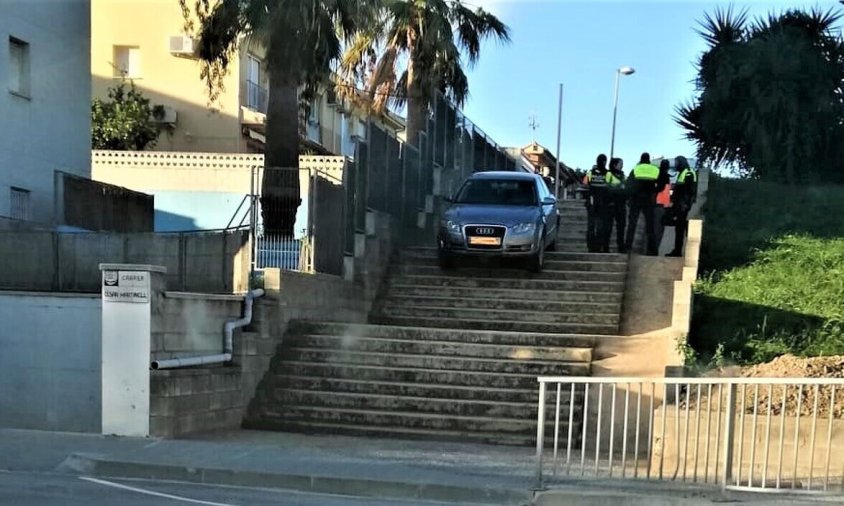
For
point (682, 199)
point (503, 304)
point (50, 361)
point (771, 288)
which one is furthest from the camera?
point (682, 199)

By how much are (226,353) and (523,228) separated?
564 cm

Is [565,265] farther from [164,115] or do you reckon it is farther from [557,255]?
[164,115]

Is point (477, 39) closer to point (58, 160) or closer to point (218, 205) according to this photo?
point (218, 205)

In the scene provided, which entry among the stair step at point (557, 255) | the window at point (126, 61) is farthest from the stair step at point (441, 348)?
the window at point (126, 61)

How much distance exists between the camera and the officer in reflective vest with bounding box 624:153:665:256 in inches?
592

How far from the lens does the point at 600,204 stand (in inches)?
614

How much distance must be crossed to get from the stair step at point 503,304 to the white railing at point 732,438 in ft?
15.8

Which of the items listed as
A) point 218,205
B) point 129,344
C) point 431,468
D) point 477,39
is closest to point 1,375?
point 129,344

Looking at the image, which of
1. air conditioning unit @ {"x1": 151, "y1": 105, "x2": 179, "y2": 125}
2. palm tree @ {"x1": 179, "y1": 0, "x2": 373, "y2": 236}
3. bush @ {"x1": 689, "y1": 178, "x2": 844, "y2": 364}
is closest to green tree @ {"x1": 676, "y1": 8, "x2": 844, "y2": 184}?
bush @ {"x1": 689, "y1": 178, "x2": 844, "y2": 364}

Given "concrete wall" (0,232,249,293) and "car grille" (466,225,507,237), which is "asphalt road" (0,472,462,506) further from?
"car grille" (466,225,507,237)

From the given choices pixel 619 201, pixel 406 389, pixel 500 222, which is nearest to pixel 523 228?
pixel 500 222

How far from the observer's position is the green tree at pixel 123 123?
25.5 metres

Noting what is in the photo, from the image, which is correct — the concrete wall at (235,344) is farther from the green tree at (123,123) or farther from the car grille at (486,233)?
the green tree at (123,123)

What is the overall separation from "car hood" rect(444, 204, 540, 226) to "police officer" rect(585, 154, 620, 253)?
1659 millimetres
